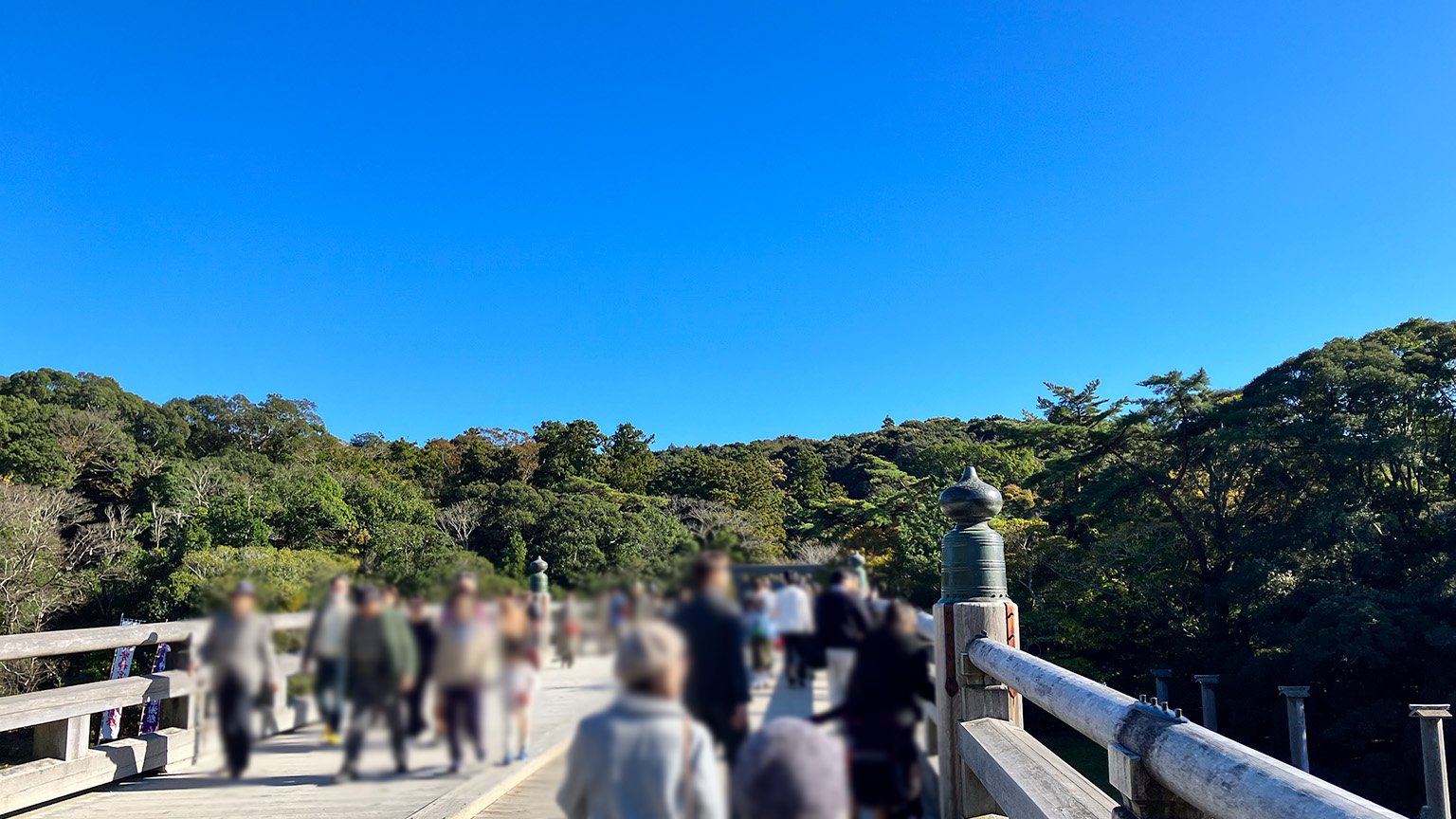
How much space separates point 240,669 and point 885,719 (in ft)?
1.48

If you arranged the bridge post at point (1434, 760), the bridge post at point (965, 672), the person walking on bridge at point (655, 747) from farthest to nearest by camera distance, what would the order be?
1. the bridge post at point (1434, 760)
2. the bridge post at point (965, 672)
3. the person walking on bridge at point (655, 747)

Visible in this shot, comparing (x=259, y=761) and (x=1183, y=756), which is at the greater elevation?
(x=259, y=761)

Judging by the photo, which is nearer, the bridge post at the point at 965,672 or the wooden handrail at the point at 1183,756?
the wooden handrail at the point at 1183,756

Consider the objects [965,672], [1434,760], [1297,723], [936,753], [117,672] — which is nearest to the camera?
[936,753]

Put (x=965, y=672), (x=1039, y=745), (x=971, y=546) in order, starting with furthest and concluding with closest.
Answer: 1. (x=965, y=672)
2. (x=1039, y=745)
3. (x=971, y=546)

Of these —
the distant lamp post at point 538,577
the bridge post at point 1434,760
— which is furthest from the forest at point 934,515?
the bridge post at point 1434,760

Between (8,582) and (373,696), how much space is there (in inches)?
590

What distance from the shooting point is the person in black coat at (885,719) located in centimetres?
55

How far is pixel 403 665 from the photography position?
20.3 inches

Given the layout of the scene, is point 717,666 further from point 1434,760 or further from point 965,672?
point 1434,760

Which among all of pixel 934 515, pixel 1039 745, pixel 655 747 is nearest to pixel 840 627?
pixel 655 747

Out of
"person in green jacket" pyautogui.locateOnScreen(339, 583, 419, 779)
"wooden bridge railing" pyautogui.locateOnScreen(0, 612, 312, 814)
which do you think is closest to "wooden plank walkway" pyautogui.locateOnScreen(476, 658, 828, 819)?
"person in green jacket" pyautogui.locateOnScreen(339, 583, 419, 779)

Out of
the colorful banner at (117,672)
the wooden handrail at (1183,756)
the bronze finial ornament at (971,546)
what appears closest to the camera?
the wooden handrail at (1183,756)

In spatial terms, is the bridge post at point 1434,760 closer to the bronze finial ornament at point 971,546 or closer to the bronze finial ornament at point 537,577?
the bronze finial ornament at point 971,546
